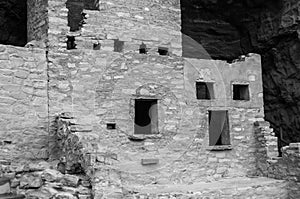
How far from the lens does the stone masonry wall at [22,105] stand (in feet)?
24.4

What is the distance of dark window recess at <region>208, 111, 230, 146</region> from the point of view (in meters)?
9.62

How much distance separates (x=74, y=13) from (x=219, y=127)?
15.1 ft

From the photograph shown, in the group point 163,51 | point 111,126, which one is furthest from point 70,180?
point 163,51

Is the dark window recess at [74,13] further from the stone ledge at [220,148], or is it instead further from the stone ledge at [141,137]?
the stone ledge at [220,148]

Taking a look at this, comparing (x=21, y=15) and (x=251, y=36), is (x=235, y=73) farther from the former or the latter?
(x=21, y=15)

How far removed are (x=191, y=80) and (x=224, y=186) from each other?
7.80ft

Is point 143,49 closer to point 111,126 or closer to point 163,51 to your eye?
point 163,51

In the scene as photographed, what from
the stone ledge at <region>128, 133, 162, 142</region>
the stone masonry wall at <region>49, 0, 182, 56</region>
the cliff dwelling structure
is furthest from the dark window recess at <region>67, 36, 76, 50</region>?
the stone ledge at <region>128, 133, 162, 142</region>

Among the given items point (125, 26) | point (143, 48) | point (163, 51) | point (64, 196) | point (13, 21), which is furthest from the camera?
point (13, 21)

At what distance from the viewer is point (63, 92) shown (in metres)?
7.98

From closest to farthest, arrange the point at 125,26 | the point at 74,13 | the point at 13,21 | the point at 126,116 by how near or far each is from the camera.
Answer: the point at 126,116 → the point at 125,26 → the point at 74,13 → the point at 13,21

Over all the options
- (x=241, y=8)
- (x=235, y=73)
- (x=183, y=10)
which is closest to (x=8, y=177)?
(x=235, y=73)

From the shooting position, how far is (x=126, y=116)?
8.39m

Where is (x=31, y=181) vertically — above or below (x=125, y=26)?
below
